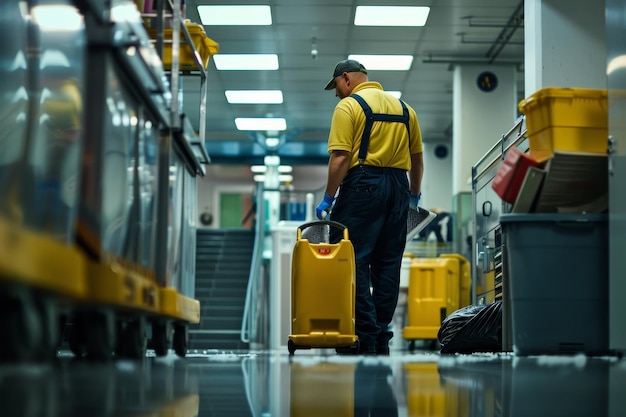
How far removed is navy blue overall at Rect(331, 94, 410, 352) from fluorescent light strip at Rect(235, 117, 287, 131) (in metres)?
12.4

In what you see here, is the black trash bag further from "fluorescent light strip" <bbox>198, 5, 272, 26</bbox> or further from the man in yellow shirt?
"fluorescent light strip" <bbox>198, 5, 272, 26</bbox>

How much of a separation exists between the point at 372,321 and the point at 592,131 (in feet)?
5.28

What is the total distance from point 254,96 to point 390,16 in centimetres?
466

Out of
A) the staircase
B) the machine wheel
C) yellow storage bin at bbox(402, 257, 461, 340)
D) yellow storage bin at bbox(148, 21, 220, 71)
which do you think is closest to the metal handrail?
the staircase

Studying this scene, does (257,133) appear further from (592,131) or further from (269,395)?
(269,395)

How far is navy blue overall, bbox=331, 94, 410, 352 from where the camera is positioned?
16.0ft

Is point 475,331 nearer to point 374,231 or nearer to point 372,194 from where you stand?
point 374,231

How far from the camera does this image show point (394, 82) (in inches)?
563

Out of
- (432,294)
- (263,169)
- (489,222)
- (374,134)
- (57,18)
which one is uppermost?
(263,169)

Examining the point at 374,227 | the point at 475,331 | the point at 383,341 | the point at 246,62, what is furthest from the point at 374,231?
the point at 246,62

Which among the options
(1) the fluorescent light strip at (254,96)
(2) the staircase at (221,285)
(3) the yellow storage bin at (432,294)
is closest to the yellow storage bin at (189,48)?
(3) the yellow storage bin at (432,294)

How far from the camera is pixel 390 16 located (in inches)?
442

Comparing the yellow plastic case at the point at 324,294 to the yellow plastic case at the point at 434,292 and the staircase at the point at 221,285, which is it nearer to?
Result: the yellow plastic case at the point at 434,292

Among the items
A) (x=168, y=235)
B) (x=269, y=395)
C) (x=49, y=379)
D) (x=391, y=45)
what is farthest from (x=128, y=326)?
(x=391, y=45)
